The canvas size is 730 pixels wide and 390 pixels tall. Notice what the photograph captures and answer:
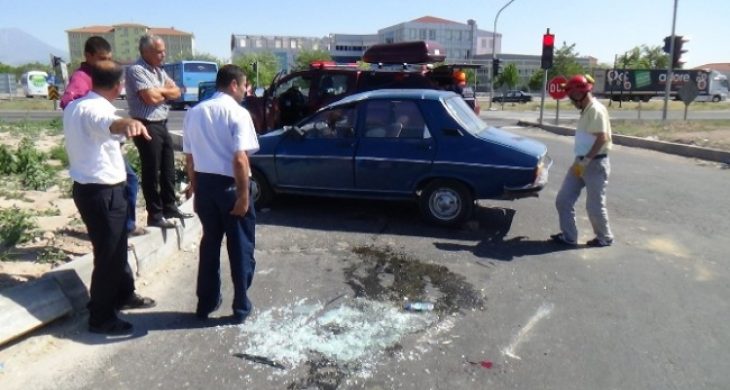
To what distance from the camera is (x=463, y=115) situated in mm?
6754

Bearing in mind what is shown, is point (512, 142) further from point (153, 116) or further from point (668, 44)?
point (668, 44)

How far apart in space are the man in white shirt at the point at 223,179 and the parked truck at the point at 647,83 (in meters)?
48.6

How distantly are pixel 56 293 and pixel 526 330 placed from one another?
3338mm

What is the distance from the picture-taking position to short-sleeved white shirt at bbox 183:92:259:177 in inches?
145

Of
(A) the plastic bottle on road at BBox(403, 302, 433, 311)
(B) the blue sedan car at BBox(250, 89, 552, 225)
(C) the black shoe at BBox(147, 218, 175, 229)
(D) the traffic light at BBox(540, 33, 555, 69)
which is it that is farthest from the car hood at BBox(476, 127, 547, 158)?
(D) the traffic light at BBox(540, 33, 555, 69)

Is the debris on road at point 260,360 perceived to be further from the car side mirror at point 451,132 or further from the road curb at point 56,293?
the car side mirror at point 451,132

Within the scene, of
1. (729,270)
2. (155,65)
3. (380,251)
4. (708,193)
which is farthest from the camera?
(708,193)

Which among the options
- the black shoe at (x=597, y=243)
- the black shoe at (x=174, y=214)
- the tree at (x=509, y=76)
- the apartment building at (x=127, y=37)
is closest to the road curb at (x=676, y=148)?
the black shoe at (x=597, y=243)

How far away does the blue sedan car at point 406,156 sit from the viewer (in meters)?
6.27

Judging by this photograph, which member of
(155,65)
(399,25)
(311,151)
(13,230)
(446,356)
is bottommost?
(446,356)

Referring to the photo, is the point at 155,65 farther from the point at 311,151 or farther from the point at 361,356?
the point at 361,356

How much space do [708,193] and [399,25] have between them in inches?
4680

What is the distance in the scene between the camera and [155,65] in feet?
16.2

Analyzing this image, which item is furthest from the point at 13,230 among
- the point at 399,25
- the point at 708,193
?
the point at 399,25
